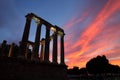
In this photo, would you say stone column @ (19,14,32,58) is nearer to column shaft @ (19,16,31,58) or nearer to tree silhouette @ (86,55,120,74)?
column shaft @ (19,16,31,58)

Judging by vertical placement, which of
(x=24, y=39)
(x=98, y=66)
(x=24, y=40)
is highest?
(x=24, y=39)

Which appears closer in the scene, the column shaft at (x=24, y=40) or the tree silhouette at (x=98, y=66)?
the column shaft at (x=24, y=40)

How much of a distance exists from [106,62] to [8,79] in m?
55.8

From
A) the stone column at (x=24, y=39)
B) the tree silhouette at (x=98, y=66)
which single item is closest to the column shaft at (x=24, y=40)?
the stone column at (x=24, y=39)

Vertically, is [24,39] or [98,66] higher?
[24,39]

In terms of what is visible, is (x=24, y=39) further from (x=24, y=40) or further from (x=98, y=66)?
(x=98, y=66)

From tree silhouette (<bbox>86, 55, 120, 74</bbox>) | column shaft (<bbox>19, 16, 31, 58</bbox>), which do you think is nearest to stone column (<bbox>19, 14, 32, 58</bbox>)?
column shaft (<bbox>19, 16, 31, 58</bbox>)

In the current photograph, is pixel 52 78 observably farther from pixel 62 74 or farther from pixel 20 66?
pixel 20 66

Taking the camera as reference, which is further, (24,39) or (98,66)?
(98,66)

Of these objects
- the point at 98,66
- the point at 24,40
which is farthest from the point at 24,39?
the point at 98,66

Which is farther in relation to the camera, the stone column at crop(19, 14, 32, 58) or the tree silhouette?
the tree silhouette

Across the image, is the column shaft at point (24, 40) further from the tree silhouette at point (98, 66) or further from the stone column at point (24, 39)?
the tree silhouette at point (98, 66)

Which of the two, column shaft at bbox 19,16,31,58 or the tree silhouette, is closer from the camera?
column shaft at bbox 19,16,31,58

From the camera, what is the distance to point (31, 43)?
43719mm
